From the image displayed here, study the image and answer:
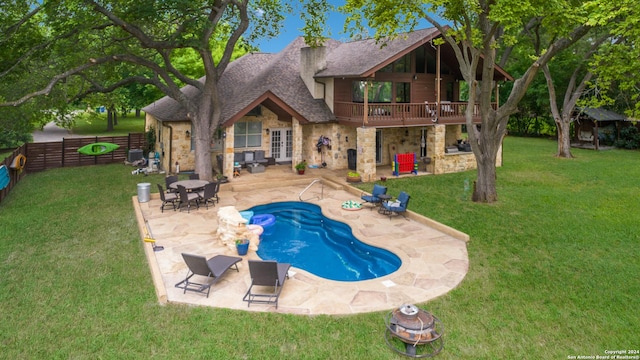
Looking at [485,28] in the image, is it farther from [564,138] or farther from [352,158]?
[564,138]

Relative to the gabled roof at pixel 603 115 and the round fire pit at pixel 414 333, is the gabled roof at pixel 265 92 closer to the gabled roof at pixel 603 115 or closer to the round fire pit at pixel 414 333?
the round fire pit at pixel 414 333

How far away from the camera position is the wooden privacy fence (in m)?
23.2

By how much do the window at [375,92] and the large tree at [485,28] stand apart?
20.9 ft

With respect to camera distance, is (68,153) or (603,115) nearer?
(68,153)

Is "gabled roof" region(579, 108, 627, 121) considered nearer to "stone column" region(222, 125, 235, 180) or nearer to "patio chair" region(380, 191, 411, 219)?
"patio chair" region(380, 191, 411, 219)

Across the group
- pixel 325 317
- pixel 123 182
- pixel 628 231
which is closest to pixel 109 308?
pixel 325 317

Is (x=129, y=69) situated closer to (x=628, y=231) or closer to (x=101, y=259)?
(x=101, y=259)

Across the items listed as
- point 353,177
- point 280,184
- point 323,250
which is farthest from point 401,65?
point 323,250

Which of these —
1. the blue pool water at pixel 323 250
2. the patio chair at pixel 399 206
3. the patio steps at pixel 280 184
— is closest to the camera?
the blue pool water at pixel 323 250

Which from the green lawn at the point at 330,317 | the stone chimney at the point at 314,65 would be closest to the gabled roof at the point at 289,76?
the stone chimney at the point at 314,65

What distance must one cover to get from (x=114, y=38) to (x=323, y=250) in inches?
525

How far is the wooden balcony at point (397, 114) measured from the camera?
21.5 metres

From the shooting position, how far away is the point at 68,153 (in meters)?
24.6

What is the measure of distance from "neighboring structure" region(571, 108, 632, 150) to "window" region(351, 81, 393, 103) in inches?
788
